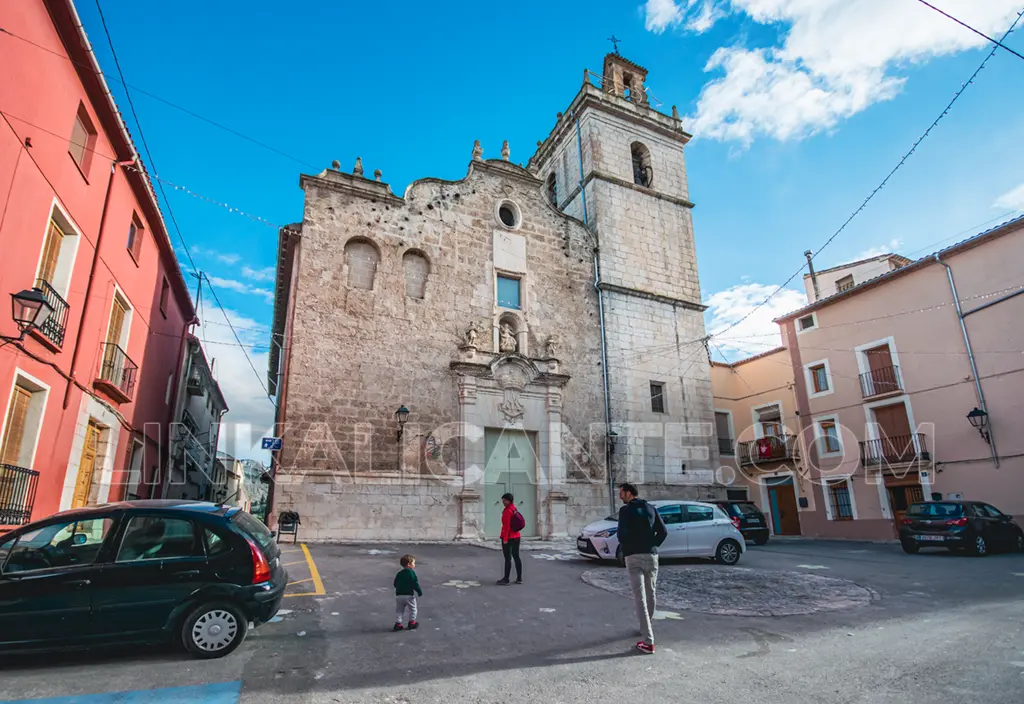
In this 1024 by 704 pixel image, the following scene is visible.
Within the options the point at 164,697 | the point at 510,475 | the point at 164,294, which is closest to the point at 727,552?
the point at 510,475

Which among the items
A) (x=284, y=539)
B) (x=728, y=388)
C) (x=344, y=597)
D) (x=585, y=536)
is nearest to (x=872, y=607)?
(x=585, y=536)

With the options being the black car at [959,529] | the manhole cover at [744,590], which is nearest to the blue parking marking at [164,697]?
the manhole cover at [744,590]

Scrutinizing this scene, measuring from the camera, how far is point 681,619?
6473mm

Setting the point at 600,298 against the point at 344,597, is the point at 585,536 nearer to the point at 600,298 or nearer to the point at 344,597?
the point at 344,597

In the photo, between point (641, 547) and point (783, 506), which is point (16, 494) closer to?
point (641, 547)

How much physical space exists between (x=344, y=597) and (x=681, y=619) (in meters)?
4.21

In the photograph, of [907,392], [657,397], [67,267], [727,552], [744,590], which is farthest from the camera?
[907,392]

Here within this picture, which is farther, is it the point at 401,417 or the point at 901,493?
the point at 901,493

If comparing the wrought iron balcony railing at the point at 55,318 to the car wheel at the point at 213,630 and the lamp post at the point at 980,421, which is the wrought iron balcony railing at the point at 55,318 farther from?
the lamp post at the point at 980,421

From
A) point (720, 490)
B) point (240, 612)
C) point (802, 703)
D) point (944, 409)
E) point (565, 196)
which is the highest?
point (565, 196)

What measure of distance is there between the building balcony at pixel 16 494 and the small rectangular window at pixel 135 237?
620 centimetres

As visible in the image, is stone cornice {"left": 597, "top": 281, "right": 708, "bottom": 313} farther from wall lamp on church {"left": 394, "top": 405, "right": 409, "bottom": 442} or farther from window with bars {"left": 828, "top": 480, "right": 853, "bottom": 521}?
window with bars {"left": 828, "top": 480, "right": 853, "bottom": 521}

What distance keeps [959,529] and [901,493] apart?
24.2 feet

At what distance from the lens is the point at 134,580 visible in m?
4.89
